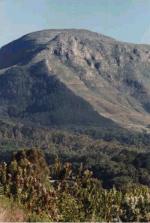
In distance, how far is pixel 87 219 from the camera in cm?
1814

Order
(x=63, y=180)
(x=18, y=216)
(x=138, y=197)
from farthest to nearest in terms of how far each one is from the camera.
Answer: (x=138, y=197) < (x=63, y=180) < (x=18, y=216)

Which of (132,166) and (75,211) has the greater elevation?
(75,211)

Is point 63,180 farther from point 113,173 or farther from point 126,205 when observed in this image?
point 113,173

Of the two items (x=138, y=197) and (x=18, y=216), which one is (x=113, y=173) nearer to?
(x=138, y=197)

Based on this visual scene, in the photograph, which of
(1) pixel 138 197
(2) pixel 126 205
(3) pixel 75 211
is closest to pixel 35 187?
(3) pixel 75 211

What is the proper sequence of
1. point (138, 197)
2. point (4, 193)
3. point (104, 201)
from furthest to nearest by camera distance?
1. point (138, 197)
2. point (104, 201)
3. point (4, 193)

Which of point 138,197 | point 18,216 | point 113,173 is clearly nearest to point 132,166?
point 113,173

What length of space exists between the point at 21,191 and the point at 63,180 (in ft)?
5.92

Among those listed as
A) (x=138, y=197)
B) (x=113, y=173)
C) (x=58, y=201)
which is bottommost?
(x=113, y=173)

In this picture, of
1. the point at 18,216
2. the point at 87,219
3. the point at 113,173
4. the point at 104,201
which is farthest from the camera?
the point at 113,173

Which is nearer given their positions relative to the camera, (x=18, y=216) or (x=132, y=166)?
(x=18, y=216)

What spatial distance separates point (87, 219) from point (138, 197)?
9857 millimetres

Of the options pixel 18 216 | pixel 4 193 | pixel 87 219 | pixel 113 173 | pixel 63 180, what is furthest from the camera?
pixel 113 173

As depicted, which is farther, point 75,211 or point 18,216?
point 75,211
